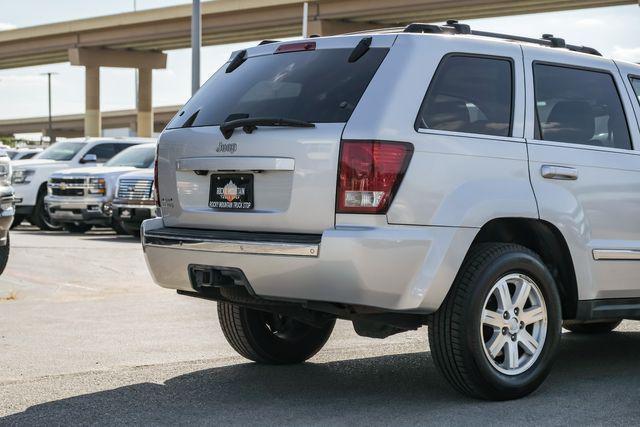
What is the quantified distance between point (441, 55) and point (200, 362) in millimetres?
2634

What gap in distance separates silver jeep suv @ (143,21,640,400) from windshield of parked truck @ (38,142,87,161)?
16.9m

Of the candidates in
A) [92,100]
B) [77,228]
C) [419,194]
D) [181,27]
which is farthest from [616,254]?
[92,100]

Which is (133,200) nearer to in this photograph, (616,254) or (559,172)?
(616,254)

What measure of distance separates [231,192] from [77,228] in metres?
16.8

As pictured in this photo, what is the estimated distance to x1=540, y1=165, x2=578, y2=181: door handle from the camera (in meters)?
6.11

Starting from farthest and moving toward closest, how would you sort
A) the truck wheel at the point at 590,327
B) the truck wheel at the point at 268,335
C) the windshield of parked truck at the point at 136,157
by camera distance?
1. the windshield of parked truck at the point at 136,157
2. the truck wheel at the point at 590,327
3. the truck wheel at the point at 268,335

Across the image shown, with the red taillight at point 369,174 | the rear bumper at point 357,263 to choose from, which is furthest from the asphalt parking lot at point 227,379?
the red taillight at point 369,174

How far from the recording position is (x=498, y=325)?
233 inches

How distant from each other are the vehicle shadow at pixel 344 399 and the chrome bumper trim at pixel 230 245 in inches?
32.2

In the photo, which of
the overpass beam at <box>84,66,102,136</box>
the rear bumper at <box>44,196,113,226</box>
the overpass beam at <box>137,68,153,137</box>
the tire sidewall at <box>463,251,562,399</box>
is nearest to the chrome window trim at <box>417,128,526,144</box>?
the tire sidewall at <box>463,251,562,399</box>

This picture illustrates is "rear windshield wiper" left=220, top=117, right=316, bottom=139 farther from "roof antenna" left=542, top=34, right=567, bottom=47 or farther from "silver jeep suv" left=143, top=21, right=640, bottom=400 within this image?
"roof antenna" left=542, top=34, right=567, bottom=47

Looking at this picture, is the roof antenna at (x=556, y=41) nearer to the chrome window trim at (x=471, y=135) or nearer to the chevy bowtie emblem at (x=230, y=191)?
the chrome window trim at (x=471, y=135)

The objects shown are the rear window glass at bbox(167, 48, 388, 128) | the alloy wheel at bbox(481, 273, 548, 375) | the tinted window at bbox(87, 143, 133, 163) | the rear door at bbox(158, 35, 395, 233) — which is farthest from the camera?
the tinted window at bbox(87, 143, 133, 163)

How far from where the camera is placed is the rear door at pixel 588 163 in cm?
620
